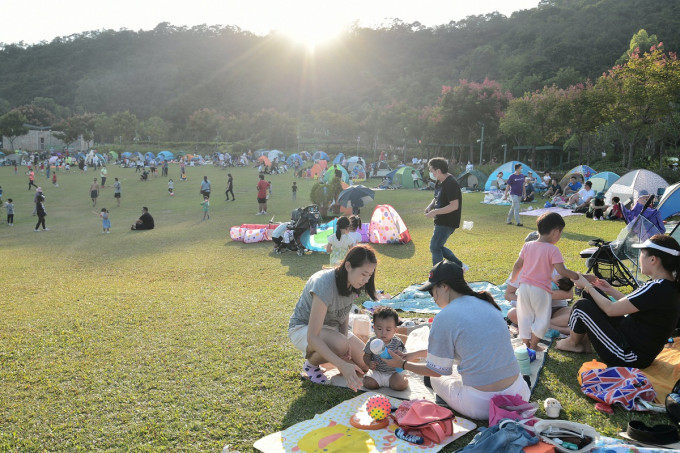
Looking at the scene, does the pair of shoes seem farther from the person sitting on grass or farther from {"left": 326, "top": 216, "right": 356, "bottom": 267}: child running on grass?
the person sitting on grass

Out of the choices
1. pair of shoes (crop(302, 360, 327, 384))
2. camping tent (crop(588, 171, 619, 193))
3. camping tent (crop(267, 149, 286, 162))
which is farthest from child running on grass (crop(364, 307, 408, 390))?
camping tent (crop(267, 149, 286, 162))

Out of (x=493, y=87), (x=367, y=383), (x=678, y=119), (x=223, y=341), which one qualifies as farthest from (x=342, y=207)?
(x=493, y=87)

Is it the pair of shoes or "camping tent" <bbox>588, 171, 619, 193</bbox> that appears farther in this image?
"camping tent" <bbox>588, 171, 619, 193</bbox>

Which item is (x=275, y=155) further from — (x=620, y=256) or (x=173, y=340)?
(x=173, y=340)

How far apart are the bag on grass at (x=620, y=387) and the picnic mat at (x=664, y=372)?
14 centimetres

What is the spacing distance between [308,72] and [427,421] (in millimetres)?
111571

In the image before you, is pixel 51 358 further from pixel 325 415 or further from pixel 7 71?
pixel 7 71

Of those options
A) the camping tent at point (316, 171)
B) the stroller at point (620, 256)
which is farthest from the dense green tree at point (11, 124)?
the stroller at point (620, 256)

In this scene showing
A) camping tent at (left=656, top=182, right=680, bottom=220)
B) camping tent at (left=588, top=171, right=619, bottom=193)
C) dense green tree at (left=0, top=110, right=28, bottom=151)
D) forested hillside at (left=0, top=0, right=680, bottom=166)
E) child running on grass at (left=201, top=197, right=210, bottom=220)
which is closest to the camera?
camping tent at (left=656, top=182, right=680, bottom=220)

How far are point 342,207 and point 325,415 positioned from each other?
39.9 feet

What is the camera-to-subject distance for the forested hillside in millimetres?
56906

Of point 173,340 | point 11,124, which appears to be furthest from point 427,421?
point 11,124

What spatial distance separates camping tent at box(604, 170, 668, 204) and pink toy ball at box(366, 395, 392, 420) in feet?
48.9

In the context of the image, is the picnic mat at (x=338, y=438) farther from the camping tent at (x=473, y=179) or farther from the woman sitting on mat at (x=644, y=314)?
the camping tent at (x=473, y=179)
